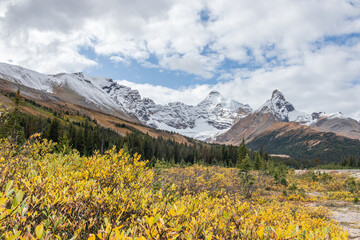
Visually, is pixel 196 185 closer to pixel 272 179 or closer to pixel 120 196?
pixel 120 196

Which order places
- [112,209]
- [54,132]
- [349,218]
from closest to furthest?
[112,209] → [349,218] → [54,132]

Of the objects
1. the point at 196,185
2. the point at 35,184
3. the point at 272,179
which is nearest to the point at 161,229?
the point at 35,184

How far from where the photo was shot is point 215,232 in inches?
155

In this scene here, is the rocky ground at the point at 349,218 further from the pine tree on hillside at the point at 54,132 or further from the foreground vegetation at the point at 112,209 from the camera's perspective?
the pine tree on hillside at the point at 54,132

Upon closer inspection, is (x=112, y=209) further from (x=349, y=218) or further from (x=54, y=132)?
(x=54, y=132)

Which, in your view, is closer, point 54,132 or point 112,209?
point 112,209

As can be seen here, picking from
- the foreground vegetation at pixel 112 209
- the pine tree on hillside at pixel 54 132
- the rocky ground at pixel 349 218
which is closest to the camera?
the foreground vegetation at pixel 112 209

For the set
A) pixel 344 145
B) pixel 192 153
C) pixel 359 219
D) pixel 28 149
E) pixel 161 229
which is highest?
pixel 344 145

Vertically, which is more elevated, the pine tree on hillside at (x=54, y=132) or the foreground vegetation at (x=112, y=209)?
the foreground vegetation at (x=112, y=209)

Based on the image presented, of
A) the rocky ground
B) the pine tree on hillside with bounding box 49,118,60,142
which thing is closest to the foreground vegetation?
the rocky ground

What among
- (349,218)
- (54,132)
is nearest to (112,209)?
(349,218)

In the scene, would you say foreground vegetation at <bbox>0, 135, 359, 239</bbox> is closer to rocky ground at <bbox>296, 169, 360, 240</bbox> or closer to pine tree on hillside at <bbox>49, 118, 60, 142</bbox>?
rocky ground at <bbox>296, 169, 360, 240</bbox>

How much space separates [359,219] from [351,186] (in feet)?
55.3

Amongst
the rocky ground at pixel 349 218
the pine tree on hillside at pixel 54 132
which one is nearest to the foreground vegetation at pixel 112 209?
the rocky ground at pixel 349 218
